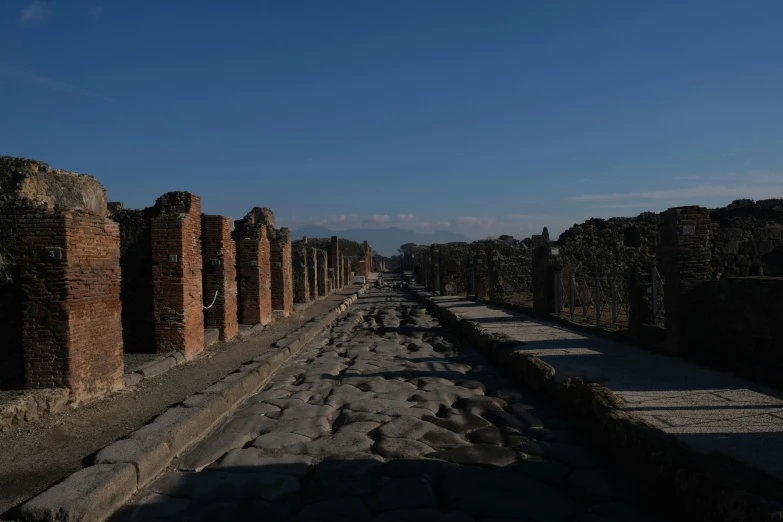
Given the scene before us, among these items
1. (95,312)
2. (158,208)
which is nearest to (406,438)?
(95,312)

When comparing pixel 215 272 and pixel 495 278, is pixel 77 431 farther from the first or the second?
pixel 495 278

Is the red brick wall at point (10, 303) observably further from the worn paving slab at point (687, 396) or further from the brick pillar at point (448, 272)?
the brick pillar at point (448, 272)

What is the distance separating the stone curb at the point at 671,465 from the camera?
9.39 feet

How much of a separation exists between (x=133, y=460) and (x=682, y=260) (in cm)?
692

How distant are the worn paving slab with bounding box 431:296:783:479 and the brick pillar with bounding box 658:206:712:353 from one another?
513 mm

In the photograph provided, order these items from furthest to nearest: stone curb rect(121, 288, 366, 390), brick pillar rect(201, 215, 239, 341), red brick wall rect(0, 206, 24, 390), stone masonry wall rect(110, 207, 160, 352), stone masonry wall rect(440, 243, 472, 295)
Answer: stone masonry wall rect(440, 243, 472, 295)
brick pillar rect(201, 215, 239, 341)
stone masonry wall rect(110, 207, 160, 352)
stone curb rect(121, 288, 366, 390)
red brick wall rect(0, 206, 24, 390)

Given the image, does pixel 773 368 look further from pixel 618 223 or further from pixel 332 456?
pixel 618 223

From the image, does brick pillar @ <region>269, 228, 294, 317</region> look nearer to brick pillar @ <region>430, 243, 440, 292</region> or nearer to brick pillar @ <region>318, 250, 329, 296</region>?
brick pillar @ <region>318, 250, 329, 296</region>

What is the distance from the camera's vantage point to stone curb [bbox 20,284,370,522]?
11.3 feet

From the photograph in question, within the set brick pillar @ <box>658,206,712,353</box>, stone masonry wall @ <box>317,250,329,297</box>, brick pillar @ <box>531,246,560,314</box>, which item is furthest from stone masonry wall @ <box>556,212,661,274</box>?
stone masonry wall @ <box>317,250,329,297</box>

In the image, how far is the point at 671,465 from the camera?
352cm

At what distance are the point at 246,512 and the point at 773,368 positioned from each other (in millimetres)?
5156

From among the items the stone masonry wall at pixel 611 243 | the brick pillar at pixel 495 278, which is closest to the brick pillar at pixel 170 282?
the stone masonry wall at pixel 611 243

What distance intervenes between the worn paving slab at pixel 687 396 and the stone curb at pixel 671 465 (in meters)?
0.21
